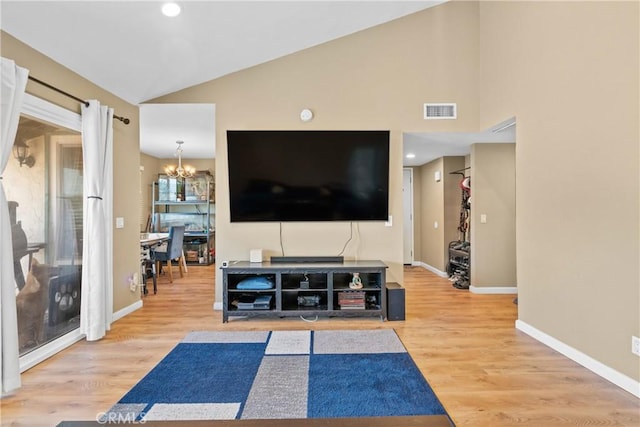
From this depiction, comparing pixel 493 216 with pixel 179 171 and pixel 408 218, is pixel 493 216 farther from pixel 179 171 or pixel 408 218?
pixel 179 171

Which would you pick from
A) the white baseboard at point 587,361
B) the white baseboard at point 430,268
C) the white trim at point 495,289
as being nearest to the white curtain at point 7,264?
the white baseboard at point 587,361

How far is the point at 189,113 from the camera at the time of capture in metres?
4.55

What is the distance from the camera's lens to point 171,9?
8.75 feet

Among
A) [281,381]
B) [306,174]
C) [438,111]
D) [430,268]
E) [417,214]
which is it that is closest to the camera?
[281,381]

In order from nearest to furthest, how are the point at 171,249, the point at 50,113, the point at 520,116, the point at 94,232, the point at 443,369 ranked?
1. the point at 443,369
2. the point at 50,113
3. the point at 94,232
4. the point at 520,116
5. the point at 171,249

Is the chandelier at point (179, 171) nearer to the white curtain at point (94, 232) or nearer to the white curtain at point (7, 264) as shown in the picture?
the white curtain at point (94, 232)

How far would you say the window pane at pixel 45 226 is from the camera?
2545 millimetres

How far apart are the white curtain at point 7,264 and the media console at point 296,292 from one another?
169 cm

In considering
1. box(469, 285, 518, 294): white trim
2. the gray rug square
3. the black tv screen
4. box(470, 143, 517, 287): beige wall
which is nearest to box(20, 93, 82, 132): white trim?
the black tv screen

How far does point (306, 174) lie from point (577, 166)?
2534mm

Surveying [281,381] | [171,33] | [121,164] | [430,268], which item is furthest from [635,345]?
[121,164]

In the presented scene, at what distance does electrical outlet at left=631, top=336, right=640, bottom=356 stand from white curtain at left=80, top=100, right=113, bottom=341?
417 centimetres

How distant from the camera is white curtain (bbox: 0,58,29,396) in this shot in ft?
6.93

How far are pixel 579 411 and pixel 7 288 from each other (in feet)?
11.9
